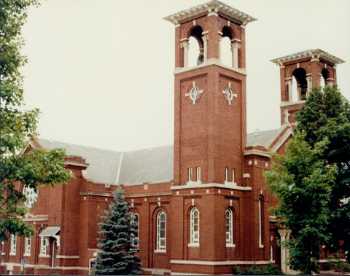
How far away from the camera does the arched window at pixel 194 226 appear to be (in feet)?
126

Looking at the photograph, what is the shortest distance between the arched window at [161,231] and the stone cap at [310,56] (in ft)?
61.3

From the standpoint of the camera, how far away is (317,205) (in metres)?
29.0

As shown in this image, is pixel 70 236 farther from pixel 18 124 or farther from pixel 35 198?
pixel 18 124

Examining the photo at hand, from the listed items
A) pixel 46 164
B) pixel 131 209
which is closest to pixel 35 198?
pixel 131 209

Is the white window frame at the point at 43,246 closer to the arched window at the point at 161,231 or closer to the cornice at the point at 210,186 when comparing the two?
the arched window at the point at 161,231

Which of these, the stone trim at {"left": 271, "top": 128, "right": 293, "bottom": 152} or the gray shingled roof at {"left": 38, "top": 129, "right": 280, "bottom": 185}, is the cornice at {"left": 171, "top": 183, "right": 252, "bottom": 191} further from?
the gray shingled roof at {"left": 38, "top": 129, "right": 280, "bottom": 185}

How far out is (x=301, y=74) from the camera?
173ft

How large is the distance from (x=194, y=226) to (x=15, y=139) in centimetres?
2267

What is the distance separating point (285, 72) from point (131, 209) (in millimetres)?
19054

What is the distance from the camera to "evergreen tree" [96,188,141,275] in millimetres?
40312

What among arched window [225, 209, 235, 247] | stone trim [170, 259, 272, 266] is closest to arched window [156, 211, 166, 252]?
stone trim [170, 259, 272, 266]

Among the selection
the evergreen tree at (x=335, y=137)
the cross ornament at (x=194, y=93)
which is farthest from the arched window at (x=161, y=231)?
the evergreen tree at (x=335, y=137)

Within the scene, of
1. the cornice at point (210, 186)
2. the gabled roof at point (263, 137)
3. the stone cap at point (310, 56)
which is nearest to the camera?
the cornice at point (210, 186)

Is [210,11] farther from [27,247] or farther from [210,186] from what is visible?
[27,247]
